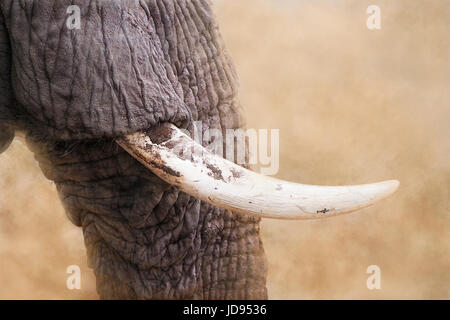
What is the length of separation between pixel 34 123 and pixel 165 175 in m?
0.31

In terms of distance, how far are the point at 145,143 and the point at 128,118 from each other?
0.19 ft

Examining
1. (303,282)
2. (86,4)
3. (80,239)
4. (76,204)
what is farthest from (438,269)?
(86,4)

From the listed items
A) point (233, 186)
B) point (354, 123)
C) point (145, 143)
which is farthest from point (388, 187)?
point (354, 123)

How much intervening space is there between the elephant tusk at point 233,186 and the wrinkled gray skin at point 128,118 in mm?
52

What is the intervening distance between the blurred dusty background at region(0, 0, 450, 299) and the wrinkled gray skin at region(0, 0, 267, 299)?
155cm

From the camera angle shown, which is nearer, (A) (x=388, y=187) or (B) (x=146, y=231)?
(A) (x=388, y=187)

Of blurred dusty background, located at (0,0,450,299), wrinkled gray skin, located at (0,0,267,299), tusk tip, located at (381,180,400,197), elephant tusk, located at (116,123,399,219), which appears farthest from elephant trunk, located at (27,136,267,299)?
blurred dusty background, located at (0,0,450,299)

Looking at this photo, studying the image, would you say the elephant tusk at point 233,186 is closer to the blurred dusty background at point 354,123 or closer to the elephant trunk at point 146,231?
the elephant trunk at point 146,231

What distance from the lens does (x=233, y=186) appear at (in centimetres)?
145

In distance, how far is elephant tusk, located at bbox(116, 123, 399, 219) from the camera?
1415 millimetres

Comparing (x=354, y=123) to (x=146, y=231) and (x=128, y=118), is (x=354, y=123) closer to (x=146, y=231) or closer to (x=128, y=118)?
(x=146, y=231)
